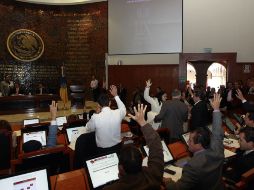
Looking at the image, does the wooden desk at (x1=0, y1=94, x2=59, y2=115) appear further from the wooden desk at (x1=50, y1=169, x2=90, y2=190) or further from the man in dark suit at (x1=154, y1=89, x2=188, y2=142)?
the wooden desk at (x1=50, y1=169, x2=90, y2=190)

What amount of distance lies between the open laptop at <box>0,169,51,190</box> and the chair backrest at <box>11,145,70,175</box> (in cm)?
54

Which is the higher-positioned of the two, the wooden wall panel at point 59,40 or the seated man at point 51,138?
the wooden wall panel at point 59,40

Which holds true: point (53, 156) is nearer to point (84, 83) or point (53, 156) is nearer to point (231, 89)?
point (231, 89)

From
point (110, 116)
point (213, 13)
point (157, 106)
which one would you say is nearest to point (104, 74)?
point (213, 13)

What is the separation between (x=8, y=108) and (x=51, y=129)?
353 inches

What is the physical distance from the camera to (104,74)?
1441 cm

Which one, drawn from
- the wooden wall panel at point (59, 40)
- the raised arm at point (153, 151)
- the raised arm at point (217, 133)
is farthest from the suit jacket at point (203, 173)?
the wooden wall panel at point (59, 40)

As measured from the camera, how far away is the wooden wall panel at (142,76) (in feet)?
40.1

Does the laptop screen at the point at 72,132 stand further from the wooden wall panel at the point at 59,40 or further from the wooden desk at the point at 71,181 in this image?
the wooden wall panel at the point at 59,40

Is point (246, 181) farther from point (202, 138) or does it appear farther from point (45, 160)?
point (45, 160)

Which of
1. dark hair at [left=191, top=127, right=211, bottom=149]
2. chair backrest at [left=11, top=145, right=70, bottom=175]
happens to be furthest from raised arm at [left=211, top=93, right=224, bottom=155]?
chair backrest at [left=11, top=145, right=70, bottom=175]

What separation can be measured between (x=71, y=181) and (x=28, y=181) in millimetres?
587

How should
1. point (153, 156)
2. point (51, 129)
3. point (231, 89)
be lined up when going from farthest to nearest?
1. point (231, 89)
2. point (51, 129)
3. point (153, 156)

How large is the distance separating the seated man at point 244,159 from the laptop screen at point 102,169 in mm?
1419
